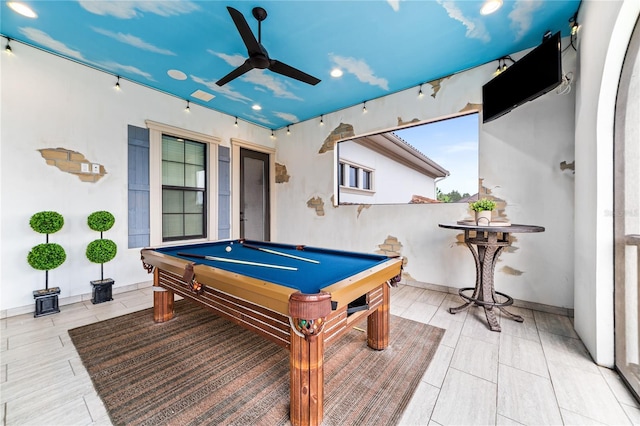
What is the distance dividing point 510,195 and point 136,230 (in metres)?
4.98

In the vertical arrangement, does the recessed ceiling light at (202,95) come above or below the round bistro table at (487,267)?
above

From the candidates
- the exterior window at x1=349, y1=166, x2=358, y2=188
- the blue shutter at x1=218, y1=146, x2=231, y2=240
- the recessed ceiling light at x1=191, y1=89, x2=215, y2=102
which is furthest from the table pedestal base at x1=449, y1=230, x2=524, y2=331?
the recessed ceiling light at x1=191, y1=89, x2=215, y2=102

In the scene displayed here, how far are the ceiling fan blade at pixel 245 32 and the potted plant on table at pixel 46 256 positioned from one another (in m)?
2.83

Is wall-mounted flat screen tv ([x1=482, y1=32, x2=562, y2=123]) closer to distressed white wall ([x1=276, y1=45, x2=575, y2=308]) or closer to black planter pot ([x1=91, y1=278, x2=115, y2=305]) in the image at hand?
distressed white wall ([x1=276, y1=45, x2=575, y2=308])

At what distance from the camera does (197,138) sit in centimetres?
415

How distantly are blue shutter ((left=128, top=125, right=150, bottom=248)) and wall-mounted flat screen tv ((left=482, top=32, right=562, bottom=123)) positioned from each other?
15.1 ft

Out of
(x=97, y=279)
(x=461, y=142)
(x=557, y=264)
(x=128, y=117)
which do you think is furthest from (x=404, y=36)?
(x=97, y=279)

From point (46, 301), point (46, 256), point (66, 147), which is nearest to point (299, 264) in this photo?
point (46, 256)

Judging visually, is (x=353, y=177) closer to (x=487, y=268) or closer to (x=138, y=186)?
(x=487, y=268)

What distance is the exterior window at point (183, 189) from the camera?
394 centimetres

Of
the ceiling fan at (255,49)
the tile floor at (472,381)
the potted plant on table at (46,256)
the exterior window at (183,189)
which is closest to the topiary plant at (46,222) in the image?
the potted plant on table at (46,256)

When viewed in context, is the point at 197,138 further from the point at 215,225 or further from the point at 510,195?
the point at 510,195

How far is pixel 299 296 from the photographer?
110 cm

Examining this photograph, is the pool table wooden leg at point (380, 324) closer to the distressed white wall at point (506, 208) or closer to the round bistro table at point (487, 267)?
the round bistro table at point (487, 267)
